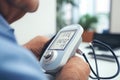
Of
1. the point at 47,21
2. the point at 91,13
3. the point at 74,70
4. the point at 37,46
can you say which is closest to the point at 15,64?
the point at 74,70

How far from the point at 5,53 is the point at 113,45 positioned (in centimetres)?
128

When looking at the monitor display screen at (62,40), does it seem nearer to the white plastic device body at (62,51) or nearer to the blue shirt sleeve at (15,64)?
the white plastic device body at (62,51)

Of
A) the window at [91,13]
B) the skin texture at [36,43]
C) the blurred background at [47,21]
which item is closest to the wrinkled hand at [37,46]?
the skin texture at [36,43]

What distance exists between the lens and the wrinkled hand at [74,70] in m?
0.62

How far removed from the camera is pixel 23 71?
0.29 m

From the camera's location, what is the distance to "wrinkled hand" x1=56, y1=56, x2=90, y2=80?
619 mm

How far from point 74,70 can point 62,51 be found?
66 mm

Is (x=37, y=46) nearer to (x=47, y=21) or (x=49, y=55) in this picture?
(x=49, y=55)

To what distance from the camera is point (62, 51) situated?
0.67 meters

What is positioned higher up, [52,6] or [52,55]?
[52,55]

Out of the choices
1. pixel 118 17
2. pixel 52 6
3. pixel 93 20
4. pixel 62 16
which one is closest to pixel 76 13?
pixel 93 20

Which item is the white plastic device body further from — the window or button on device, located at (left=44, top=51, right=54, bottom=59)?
the window

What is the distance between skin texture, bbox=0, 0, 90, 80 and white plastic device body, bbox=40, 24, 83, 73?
0.02 meters

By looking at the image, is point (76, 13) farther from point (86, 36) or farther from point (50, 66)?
Answer: point (50, 66)
